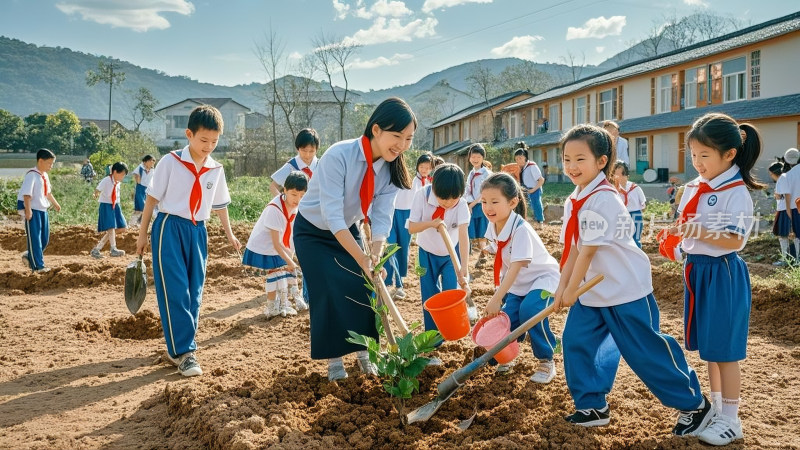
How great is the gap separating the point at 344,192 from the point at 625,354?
165 cm

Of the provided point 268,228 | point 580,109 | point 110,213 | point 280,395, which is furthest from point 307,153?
point 580,109

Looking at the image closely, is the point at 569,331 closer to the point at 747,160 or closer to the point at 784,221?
the point at 747,160

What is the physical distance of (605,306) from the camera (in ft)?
10.1

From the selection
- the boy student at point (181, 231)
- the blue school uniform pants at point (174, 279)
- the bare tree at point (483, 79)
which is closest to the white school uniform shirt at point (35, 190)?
the boy student at point (181, 231)

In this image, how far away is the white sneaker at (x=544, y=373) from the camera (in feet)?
12.8

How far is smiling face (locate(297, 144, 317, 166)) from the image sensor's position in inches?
259

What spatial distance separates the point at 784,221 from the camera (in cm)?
909

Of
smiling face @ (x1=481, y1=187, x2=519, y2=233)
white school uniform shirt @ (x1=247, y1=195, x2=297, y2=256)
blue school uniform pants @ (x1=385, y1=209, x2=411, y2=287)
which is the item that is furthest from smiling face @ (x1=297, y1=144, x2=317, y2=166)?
smiling face @ (x1=481, y1=187, x2=519, y2=233)

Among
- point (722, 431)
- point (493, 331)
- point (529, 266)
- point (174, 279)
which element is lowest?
point (722, 431)

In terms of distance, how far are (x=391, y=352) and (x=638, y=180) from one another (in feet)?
80.1

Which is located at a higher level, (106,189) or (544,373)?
(106,189)

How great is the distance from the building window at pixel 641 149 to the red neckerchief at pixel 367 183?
2518cm

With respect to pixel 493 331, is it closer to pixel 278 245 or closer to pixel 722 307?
pixel 722 307

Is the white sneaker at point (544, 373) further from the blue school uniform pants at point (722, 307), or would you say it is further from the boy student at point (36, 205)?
the boy student at point (36, 205)
